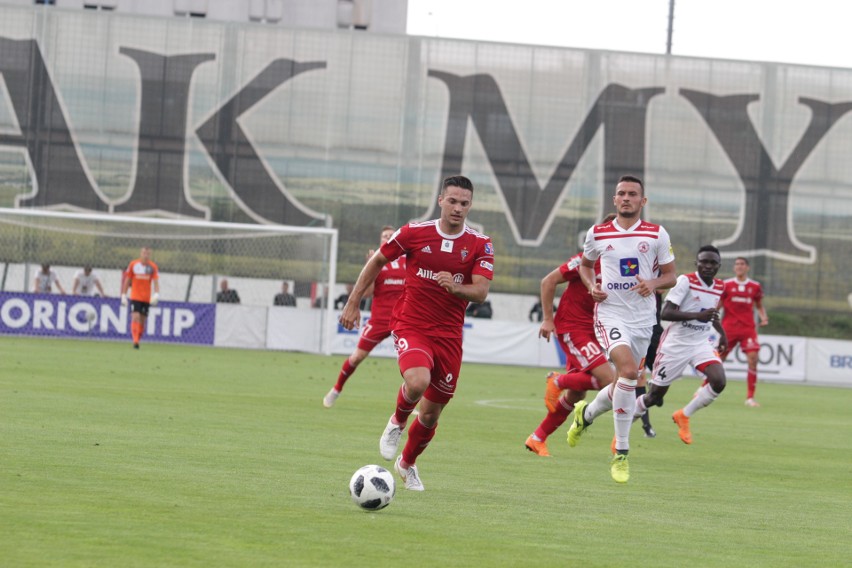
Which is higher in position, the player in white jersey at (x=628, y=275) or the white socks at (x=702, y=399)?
the player in white jersey at (x=628, y=275)

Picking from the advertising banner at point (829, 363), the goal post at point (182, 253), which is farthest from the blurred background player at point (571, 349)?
the advertising banner at point (829, 363)

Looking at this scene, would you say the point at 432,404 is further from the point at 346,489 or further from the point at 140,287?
the point at 140,287

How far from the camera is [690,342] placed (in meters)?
15.2

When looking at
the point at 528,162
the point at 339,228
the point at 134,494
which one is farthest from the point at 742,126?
the point at 134,494

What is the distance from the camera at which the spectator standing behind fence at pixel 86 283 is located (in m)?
33.9

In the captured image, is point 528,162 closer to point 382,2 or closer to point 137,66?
point 137,66

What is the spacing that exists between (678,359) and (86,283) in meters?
22.1

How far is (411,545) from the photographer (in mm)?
6973

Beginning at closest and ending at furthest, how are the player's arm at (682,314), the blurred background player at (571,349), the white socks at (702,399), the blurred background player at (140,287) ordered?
the blurred background player at (571,349), the player's arm at (682,314), the white socks at (702,399), the blurred background player at (140,287)

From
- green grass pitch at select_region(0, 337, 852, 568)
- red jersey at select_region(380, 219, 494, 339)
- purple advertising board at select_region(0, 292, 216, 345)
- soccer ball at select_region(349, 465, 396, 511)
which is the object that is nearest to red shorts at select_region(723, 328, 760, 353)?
green grass pitch at select_region(0, 337, 852, 568)

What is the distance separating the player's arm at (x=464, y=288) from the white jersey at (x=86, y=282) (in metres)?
26.0

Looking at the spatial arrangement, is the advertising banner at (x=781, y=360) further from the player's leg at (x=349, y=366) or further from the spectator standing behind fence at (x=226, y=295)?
the player's leg at (x=349, y=366)

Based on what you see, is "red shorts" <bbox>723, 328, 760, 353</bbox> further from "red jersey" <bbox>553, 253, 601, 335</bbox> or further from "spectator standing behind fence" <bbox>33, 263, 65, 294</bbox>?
"spectator standing behind fence" <bbox>33, 263, 65, 294</bbox>

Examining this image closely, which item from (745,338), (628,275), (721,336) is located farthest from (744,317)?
(628,275)
